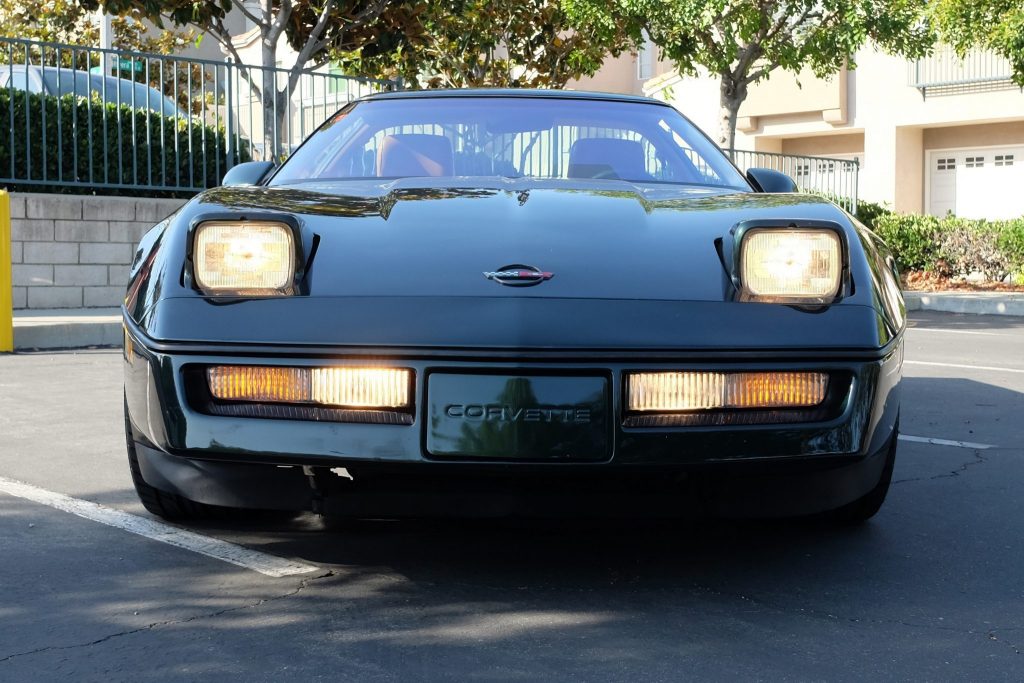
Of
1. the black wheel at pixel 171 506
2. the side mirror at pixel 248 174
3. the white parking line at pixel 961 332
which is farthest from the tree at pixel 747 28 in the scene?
the black wheel at pixel 171 506

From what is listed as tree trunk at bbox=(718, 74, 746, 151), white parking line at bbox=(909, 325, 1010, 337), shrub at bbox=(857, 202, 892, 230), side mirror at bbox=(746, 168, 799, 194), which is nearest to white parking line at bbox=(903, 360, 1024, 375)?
white parking line at bbox=(909, 325, 1010, 337)

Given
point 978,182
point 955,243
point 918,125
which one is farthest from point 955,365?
point 978,182

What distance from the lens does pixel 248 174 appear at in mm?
4121

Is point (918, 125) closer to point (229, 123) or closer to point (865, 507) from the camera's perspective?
point (229, 123)

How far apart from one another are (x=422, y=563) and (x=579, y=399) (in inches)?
32.1

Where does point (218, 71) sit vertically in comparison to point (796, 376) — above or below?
above

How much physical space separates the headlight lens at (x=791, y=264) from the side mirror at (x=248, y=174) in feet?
5.87

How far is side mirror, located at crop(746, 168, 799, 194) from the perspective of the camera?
4.02 metres

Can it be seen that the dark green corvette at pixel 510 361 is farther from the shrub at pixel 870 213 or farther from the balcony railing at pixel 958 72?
the balcony railing at pixel 958 72

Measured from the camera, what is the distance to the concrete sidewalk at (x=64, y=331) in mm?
9328

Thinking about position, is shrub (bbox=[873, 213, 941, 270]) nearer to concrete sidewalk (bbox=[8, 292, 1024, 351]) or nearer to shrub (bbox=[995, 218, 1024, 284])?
shrub (bbox=[995, 218, 1024, 284])

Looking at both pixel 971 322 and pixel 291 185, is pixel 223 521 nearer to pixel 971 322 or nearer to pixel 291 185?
pixel 291 185

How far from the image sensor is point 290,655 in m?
2.57

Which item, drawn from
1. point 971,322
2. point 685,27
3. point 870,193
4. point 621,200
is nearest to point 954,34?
point 685,27
